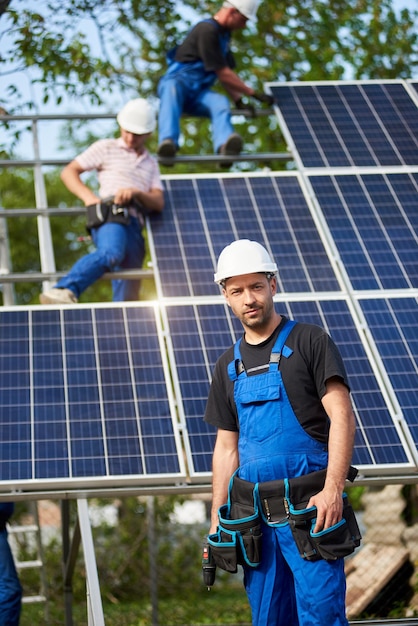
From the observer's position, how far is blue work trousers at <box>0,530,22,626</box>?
7078mm

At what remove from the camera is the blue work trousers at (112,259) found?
8195mm

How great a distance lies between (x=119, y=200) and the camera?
8562 mm

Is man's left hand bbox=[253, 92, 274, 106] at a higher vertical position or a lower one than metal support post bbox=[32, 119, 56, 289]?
higher

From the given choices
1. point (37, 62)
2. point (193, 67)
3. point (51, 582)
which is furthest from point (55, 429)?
point (51, 582)

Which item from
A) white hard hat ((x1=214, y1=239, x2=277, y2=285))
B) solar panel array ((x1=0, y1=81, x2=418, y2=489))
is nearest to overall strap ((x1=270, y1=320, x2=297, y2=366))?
white hard hat ((x1=214, y1=239, x2=277, y2=285))

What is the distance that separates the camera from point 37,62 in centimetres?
1135

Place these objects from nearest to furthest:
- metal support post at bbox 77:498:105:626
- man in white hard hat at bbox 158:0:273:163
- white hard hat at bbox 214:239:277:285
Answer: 1. white hard hat at bbox 214:239:277:285
2. metal support post at bbox 77:498:105:626
3. man in white hard hat at bbox 158:0:273:163

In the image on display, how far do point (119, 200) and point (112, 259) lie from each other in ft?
1.78

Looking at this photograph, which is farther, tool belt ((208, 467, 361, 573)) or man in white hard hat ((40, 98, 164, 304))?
man in white hard hat ((40, 98, 164, 304))

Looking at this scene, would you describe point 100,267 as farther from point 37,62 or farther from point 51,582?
point 51,582

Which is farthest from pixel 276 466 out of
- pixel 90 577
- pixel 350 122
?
pixel 350 122

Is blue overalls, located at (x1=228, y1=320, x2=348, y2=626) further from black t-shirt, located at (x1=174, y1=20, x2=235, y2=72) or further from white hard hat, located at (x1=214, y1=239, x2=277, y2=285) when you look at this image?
black t-shirt, located at (x1=174, y1=20, x2=235, y2=72)

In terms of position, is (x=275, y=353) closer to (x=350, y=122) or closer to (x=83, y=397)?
(x=83, y=397)

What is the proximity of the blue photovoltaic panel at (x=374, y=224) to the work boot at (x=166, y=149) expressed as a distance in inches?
54.2
